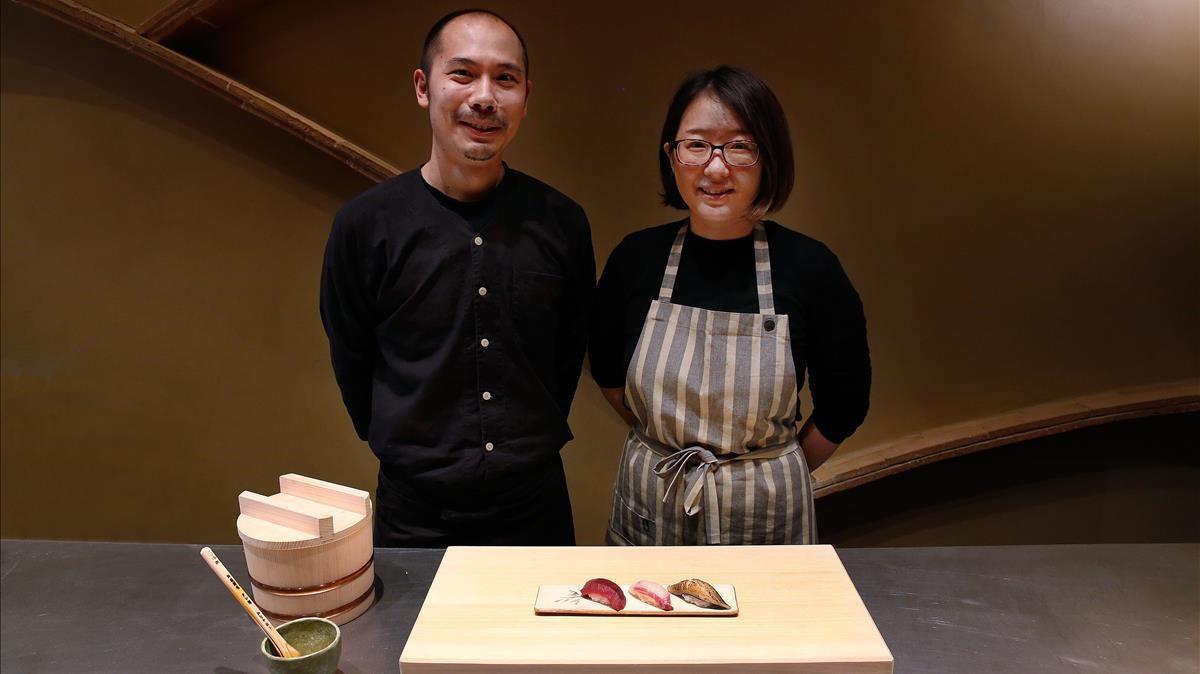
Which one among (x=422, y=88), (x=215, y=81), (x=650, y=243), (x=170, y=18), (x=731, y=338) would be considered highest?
(x=170, y=18)

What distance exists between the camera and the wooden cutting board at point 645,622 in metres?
1.17

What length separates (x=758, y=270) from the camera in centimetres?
176

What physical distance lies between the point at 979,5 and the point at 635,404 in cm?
179

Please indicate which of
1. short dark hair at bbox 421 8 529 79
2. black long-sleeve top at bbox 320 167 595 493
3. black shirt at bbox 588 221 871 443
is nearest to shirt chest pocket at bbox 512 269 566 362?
black long-sleeve top at bbox 320 167 595 493

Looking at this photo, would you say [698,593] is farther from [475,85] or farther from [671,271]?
[475,85]

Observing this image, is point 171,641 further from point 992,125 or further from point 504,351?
point 992,125

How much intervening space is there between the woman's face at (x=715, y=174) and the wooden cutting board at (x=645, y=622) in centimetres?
75

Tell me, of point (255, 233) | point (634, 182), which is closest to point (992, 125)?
point (634, 182)

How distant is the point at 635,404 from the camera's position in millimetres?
1862

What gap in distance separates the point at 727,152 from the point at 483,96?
550mm

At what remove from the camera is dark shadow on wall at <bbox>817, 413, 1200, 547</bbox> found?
272cm

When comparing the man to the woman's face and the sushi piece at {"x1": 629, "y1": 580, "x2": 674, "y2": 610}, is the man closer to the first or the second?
the woman's face

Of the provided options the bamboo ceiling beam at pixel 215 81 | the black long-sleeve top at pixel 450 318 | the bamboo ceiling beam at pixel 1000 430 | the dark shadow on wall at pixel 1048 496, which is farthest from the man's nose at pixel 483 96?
the dark shadow on wall at pixel 1048 496

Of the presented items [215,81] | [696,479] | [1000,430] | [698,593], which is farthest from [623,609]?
[215,81]
